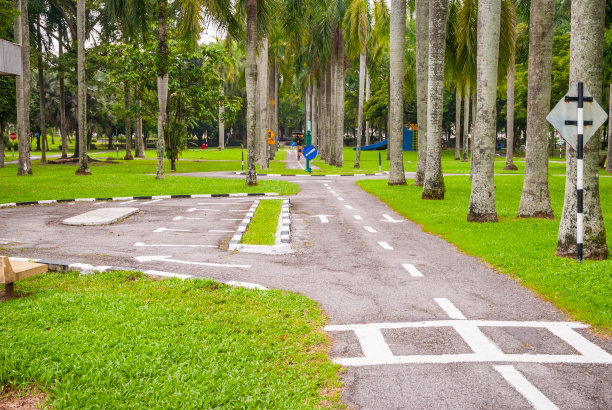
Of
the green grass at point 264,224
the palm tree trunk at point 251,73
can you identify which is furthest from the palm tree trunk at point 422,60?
the green grass at point 264,224

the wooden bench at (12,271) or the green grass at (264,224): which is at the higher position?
the wooden bench at (12,271)

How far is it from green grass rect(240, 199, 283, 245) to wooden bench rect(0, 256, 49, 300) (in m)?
4.31

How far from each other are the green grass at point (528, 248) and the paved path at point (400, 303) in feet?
1.09

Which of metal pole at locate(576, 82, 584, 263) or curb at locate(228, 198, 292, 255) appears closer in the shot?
metal pole at locate(576, 82, 584, 263)

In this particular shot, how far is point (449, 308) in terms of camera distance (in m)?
6.45

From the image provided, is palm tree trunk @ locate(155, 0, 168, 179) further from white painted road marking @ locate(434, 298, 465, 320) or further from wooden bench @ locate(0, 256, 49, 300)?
white painted road marking @ locate(434, 298, 465, 320)

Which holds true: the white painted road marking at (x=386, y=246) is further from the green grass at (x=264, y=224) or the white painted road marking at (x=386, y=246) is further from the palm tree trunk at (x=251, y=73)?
the palm tree trunk at (x=251, y=73)

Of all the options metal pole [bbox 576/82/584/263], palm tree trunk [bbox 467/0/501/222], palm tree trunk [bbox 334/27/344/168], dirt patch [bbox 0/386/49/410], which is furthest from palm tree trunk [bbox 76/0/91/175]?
dirt patch [bbox 0/386/49/410]

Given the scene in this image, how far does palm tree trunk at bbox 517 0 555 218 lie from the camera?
43.8ft

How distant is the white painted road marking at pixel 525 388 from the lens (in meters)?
4.05

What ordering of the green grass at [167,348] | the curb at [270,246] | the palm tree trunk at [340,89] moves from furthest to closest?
1. the palm tree trunk at [340,89]
2. the curb at [270,246]
3. the green grass at [167,348]

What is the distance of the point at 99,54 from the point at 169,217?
31.5 m

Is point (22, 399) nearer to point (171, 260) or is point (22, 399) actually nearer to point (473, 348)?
point (473, 348)

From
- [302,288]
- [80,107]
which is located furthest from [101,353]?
[80,107]
